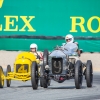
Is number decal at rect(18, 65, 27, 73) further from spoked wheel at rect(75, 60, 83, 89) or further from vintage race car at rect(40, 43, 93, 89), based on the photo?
spoked wheel at rect(75, 60, 83, 89)

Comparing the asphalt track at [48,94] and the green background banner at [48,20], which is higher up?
the green background banner at [48,20]

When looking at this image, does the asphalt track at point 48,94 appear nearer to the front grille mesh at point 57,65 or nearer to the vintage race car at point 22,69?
the vintage race car at point 22,69

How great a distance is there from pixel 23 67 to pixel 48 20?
1263 cm

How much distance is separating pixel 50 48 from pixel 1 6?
3370 mm

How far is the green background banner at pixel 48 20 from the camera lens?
33.6m

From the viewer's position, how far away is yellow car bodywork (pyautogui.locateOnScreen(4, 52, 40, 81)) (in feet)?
69.6

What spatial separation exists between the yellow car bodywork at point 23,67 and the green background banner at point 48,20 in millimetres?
11592

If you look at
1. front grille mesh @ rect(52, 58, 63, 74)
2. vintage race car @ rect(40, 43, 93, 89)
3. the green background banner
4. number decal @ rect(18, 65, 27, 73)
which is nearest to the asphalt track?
vintage race car @ rect(40, 43, 93, 89)

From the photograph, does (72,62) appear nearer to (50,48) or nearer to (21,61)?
(21,61)

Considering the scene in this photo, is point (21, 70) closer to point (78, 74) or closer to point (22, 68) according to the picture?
point (22, 68)

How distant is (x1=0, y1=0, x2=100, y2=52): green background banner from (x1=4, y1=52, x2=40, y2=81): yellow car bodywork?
38.0 ft

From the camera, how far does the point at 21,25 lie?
34.0 m

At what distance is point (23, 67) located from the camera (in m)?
21.6

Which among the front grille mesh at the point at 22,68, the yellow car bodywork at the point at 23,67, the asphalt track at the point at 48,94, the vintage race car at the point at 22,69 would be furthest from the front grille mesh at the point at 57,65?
the front grille mesh at the point at 22,68
